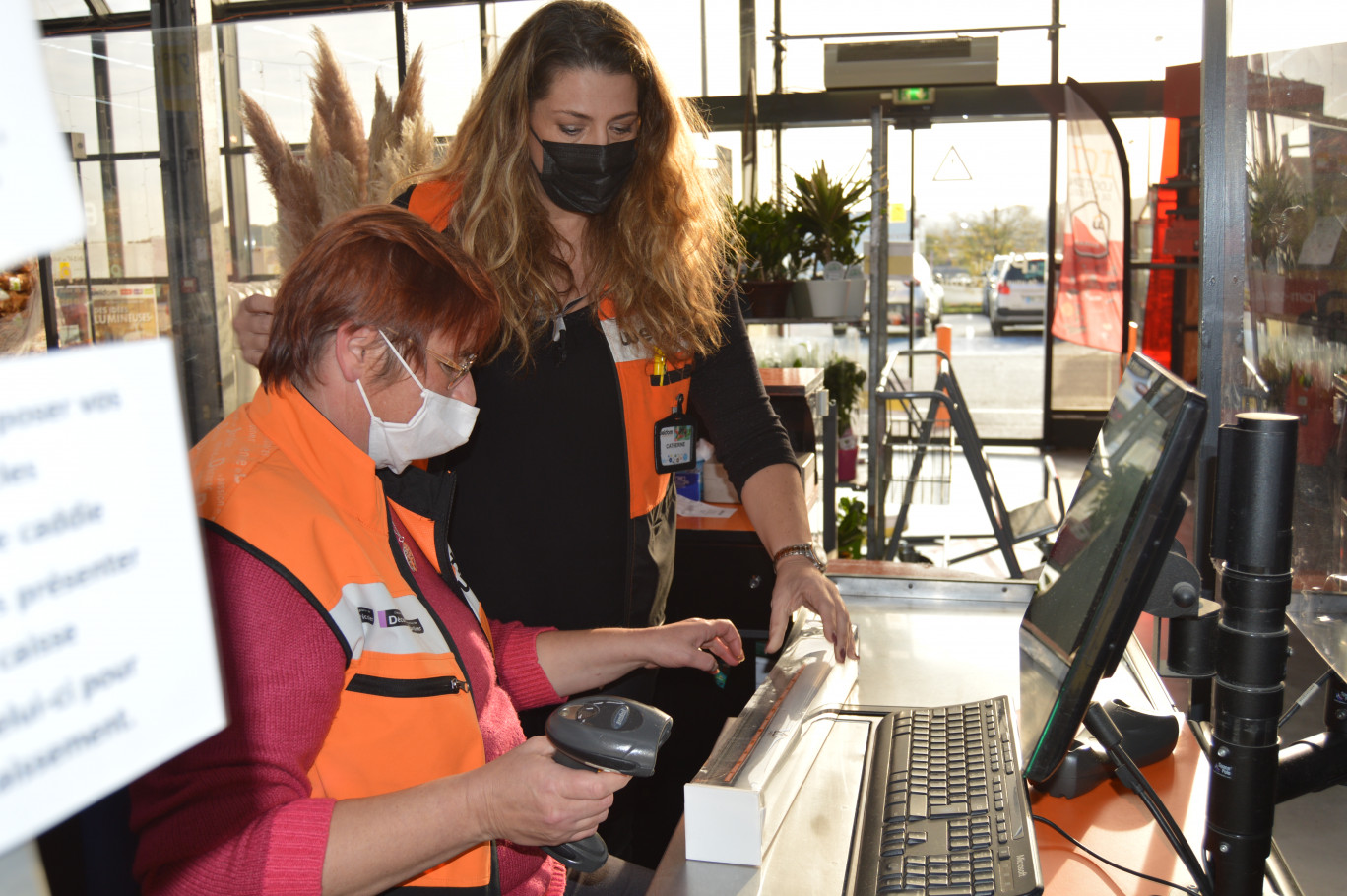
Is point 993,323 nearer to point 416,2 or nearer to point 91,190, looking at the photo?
point 416,2

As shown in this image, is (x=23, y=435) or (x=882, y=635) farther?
(x=882, y=635)

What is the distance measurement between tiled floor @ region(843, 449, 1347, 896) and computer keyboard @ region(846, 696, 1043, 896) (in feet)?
1.37

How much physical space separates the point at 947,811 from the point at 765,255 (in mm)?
2824

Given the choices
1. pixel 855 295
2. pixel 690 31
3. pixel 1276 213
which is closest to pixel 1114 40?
pixel 690 31

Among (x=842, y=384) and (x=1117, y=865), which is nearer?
(x=1117, y=865)

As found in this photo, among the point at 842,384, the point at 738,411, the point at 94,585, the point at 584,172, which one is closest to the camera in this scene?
the point at 94,585

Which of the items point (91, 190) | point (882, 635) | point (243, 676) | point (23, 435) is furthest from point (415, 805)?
point (91, 190)

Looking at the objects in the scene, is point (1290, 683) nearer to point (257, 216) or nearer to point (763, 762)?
point (763, 762)

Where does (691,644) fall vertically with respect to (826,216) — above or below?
below

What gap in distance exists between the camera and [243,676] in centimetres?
94

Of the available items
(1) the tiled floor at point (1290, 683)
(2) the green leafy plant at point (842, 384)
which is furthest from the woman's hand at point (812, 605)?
(2) the green leafy plant at point (842, 384)

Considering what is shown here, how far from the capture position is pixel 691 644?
5.13ft

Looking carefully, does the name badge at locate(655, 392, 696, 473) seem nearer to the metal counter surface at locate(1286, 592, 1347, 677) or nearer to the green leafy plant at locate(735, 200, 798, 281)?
the metal counter surface at locate(1286, 592, 1347, 677)

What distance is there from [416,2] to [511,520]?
248 inches
